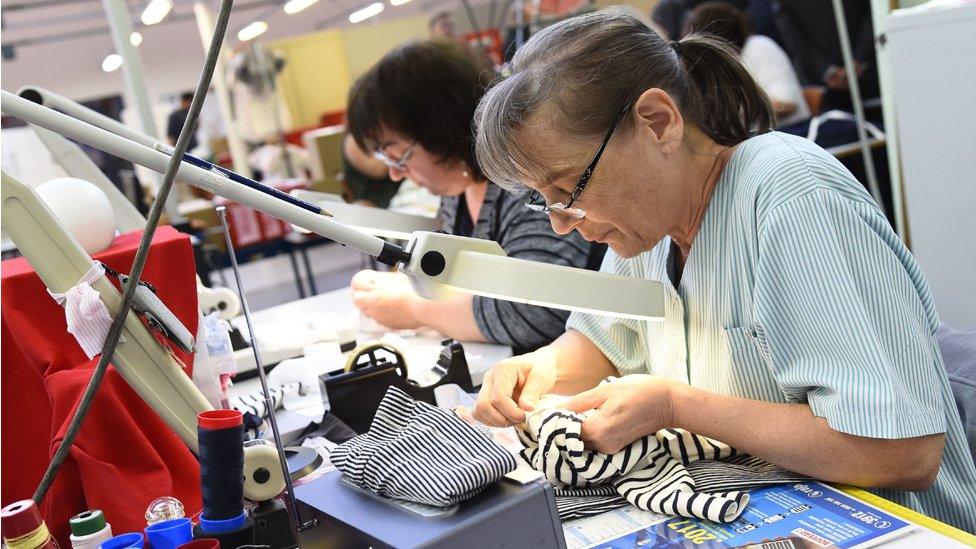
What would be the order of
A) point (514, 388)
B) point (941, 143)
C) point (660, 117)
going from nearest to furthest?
point (660, 117) < point (514, 388) < point (941, 143)

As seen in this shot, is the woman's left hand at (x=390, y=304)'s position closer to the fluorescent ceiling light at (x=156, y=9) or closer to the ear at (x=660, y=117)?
the ear at (x=660, y=117)

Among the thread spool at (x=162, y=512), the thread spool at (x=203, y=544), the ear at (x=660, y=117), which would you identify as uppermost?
the ear at (x=660, y=117)

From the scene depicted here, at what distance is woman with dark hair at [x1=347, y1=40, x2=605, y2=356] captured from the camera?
221cm

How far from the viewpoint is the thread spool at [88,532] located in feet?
3.24

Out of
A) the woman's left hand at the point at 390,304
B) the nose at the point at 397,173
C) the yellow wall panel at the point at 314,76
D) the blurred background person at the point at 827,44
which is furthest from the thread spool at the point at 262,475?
the yellow wall panel at the point at 314,76

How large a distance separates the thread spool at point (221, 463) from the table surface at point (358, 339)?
0.70 m

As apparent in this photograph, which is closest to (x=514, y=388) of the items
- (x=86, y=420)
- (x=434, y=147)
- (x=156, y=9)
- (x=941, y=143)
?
(x=86, y=420)

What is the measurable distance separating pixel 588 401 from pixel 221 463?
0.63 meters

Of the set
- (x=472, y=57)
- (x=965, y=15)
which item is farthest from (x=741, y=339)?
(x=965, y=15)

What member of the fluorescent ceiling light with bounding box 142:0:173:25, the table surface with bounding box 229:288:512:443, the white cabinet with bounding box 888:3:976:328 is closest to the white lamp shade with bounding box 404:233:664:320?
the table surface with bounding box 229:288:512:443

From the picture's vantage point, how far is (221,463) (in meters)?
0.82

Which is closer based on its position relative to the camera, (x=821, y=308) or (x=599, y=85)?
(x=821, y=308)

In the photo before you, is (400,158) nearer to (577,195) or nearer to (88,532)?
(577,195)

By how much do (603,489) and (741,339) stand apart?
1.00ft
